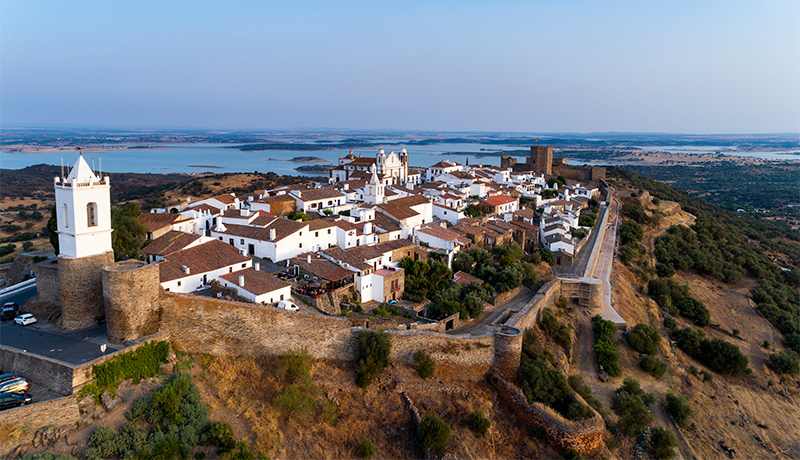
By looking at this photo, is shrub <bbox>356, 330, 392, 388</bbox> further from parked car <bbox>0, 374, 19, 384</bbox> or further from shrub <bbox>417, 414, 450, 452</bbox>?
parked car <bbox>0, 374, 19, 384</bbox>

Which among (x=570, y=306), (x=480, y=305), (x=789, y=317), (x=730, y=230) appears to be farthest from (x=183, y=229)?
(x=730, y=230)

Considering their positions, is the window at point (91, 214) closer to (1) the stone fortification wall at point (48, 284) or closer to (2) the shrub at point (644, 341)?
(1) the stone fortification wall at point (48, 284)

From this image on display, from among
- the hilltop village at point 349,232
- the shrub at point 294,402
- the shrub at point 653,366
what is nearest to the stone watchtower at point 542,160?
the hilltop village at point 349,232

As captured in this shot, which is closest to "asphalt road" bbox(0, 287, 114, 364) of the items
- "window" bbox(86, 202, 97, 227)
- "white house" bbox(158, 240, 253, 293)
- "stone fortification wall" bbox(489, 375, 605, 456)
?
"window" bbox(86, 202, 97, 227)

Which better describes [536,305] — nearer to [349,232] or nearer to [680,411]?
[680,411]

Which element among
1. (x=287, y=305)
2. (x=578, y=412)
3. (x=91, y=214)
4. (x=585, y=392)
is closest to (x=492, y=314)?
(x=585, y=392)

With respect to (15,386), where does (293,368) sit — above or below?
below
